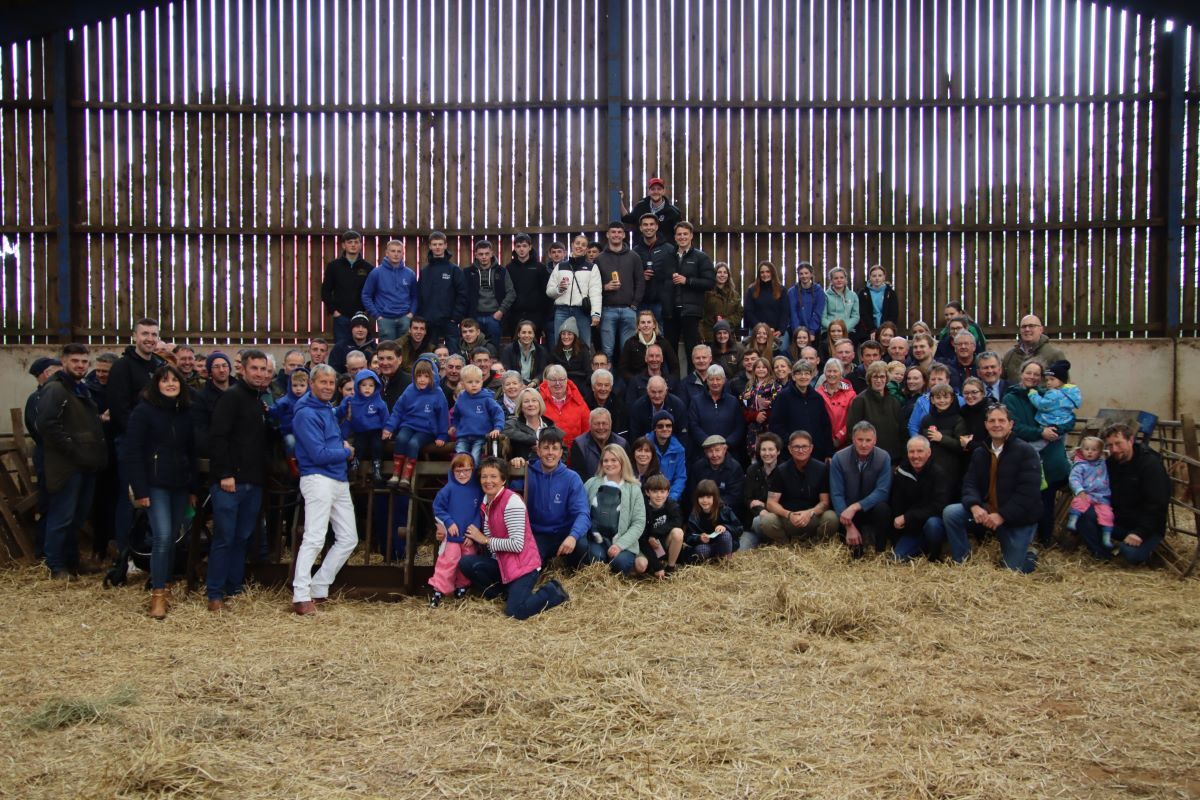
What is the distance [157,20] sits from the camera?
1352 cm

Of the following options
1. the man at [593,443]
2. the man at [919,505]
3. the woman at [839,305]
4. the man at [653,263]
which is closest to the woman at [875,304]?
the woman at [839,305]

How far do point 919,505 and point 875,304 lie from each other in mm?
4300

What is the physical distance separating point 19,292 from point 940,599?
12.1 m

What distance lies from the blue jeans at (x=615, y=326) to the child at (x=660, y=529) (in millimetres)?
3216

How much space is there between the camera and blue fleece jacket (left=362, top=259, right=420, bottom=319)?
1177 cm

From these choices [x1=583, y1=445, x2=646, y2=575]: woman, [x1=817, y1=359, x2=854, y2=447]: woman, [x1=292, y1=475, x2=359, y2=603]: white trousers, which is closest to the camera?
[x1=292, y1=475, x2=359, y2=603]: white trousers

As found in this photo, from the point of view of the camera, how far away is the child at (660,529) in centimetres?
794

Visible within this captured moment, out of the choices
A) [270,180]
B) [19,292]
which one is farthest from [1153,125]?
[19,292]

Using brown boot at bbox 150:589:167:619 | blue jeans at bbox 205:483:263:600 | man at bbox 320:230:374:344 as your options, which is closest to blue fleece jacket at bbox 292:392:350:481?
blue jeans at bbox 205:483:263:600

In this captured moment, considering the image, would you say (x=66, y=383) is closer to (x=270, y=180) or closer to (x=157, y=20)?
(x=270, y=180)

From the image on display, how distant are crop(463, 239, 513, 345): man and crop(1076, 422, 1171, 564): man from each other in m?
6.33

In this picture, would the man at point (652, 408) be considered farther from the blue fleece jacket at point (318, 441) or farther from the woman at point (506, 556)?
the blue fleece jacket at point (318, 441)

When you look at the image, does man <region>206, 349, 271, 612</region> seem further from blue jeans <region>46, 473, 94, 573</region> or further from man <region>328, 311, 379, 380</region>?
man <region>328, 311, 379, 380</region>

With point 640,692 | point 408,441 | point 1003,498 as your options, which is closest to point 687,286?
point 408,441
